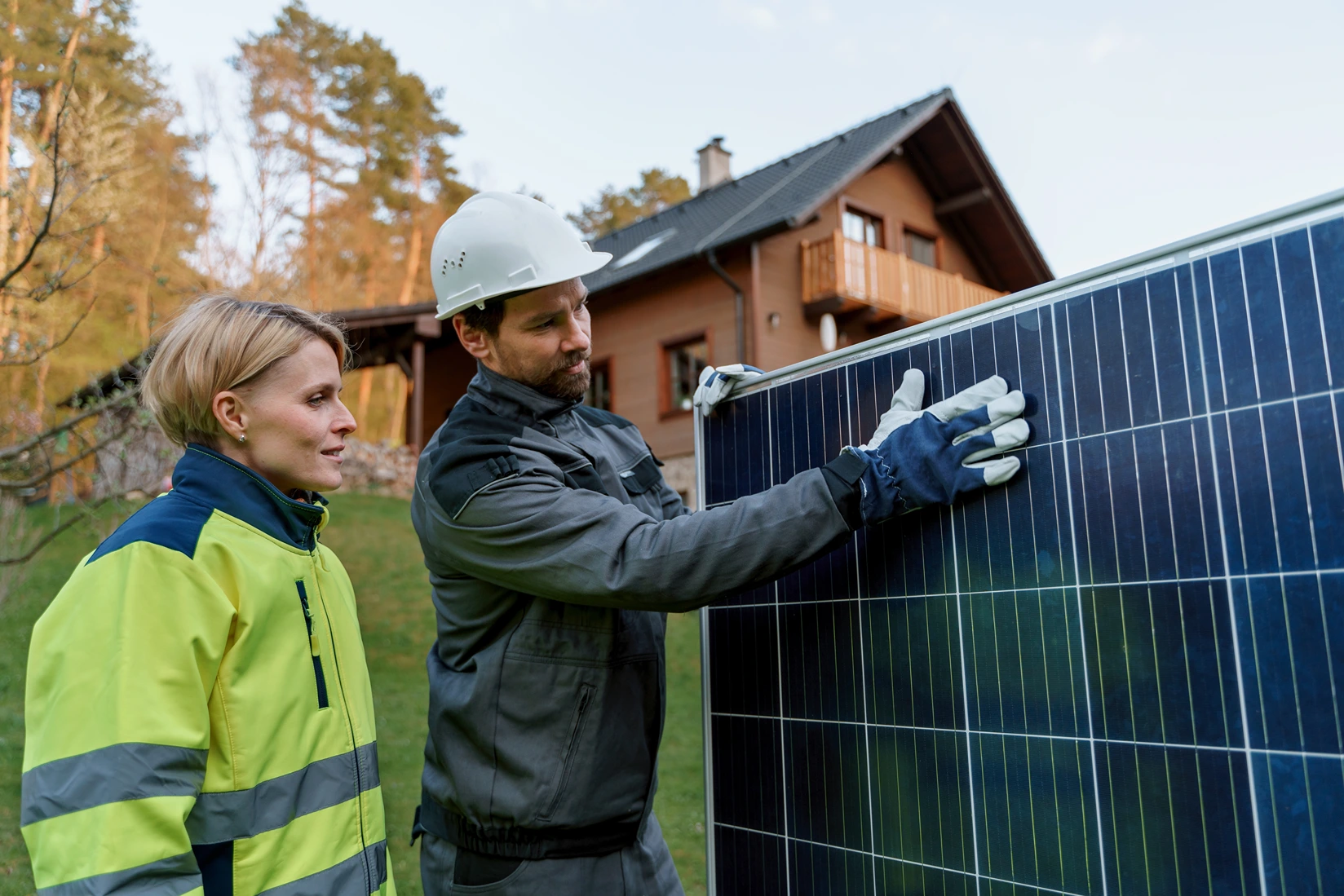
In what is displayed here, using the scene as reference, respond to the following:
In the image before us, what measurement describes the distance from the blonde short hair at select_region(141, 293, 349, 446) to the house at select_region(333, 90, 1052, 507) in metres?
13.7

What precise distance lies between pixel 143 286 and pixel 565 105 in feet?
40.6

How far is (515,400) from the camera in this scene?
2.34m

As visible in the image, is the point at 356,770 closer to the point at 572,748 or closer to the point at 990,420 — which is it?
the point at 572,748

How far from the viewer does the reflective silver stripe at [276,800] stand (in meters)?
1.70

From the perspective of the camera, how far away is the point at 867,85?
88.2 ft

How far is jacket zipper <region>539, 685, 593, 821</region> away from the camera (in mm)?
2074

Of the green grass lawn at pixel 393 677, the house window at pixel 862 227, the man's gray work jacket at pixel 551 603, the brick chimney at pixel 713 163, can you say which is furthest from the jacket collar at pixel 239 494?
the brick chimney at pixel 713 163

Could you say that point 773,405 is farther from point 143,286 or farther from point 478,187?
point 478,187

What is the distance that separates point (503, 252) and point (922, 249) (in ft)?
63.3

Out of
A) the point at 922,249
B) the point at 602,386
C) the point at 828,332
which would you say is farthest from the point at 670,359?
the point at 922,249

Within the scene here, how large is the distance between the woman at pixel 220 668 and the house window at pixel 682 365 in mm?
15327

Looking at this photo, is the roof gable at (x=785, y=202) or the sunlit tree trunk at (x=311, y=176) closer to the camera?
the roof gable at (x=785, y=202)

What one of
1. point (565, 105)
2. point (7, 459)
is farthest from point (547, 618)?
point (565, 105)

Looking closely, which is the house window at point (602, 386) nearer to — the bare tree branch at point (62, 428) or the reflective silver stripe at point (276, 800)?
the bare tree branch at point (62, 428)
